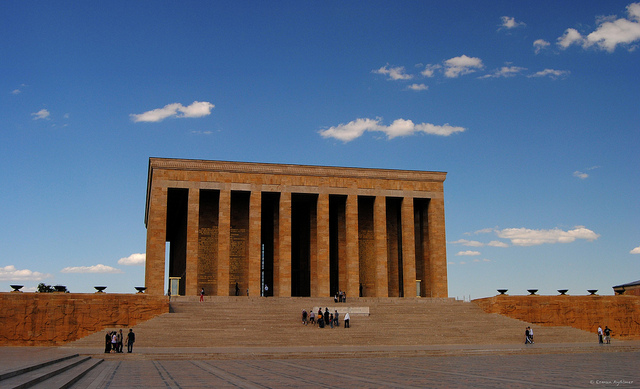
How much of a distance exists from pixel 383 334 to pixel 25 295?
15.9m

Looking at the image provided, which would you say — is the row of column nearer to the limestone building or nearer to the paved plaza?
the limestone building

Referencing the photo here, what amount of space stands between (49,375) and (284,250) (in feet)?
81.6

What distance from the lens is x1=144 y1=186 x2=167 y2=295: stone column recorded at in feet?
115

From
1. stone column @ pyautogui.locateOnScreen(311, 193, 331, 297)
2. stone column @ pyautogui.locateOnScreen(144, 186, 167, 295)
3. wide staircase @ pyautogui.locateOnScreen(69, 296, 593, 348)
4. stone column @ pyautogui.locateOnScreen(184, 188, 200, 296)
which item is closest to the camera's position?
wide staircase @ pyautogui.locateOnScreen(69, 296, 593, 348)

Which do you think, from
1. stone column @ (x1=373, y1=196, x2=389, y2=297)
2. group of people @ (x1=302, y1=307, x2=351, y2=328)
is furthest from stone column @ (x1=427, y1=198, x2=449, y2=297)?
group of people @ (x1=302, y1=307, x2=351, y2=328)

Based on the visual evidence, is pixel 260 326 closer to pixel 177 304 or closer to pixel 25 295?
pixel 177 304

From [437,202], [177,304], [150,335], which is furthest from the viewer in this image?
[437,202]

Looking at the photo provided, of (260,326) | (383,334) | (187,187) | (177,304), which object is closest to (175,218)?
(187,187)

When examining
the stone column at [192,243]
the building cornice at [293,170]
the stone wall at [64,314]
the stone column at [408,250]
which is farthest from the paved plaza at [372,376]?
the stone column at [408,250]

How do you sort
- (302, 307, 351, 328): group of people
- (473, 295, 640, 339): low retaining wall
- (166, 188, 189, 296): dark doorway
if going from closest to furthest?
(302, 307, 351, 328): group of people < (473, 295, 640, 339): low retaining wall < (166, 188, 189, 296): dark doorway

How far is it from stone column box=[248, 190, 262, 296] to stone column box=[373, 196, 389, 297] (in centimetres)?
751

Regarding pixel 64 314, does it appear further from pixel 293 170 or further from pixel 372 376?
pixel 372 376

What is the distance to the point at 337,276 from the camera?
140ft

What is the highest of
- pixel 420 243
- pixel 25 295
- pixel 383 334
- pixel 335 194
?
pixel 335 194
